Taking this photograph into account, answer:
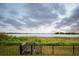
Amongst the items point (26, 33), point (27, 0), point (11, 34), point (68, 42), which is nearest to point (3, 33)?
point (11, 34)

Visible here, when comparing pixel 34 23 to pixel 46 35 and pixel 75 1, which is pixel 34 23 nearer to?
pixel 46 35

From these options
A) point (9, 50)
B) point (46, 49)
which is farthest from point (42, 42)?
point (9, 50)

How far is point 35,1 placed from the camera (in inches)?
107

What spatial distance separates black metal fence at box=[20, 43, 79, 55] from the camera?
8.84 ft

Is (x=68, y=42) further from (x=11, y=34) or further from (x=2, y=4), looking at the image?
(x=2, y=4)

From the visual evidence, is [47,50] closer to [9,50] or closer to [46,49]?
[46,49]

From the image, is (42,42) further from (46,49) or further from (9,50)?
(9,50)

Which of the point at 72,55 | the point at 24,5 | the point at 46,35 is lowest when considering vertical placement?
the point at 72,55

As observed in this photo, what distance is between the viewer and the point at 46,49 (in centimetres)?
270

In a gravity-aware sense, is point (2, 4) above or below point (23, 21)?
above

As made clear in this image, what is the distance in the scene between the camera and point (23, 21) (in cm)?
271

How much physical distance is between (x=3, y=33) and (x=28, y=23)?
30 cm

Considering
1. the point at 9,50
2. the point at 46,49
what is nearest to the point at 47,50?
the point at 46,49

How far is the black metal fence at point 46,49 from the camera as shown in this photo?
2.69m
